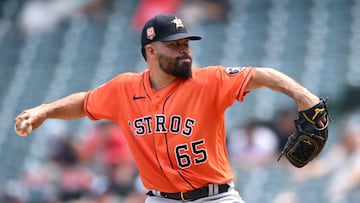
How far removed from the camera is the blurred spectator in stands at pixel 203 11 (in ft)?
34.3

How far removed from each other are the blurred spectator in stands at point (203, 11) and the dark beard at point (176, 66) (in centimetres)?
600

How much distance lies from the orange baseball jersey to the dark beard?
48 mm

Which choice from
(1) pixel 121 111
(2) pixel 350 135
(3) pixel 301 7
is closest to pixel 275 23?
(3) pixel 301 7

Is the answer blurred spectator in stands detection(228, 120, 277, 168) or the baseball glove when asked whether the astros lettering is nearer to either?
the baseball glove

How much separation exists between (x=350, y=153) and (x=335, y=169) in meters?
0.20

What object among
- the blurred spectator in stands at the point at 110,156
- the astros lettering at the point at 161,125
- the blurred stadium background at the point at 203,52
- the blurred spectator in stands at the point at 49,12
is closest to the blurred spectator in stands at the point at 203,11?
the blurred stadium background at the point at 203,52

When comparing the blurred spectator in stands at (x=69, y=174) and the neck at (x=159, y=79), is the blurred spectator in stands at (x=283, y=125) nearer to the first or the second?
the blurred spectator in stands at (x=69, y=174)

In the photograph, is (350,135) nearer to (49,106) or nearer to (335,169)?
(335,169)

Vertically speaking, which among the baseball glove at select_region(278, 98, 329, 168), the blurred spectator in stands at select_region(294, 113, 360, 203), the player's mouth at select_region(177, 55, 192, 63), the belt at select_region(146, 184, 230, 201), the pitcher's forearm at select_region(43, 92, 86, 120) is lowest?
the blurred spectator in stands at select_region(294, 113, 360, 203)

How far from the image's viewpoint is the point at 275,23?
10039 millimetres

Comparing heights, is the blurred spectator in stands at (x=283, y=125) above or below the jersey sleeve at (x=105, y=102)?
below

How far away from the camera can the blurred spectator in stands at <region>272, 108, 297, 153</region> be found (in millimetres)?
7949

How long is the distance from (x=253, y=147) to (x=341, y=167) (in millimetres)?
901

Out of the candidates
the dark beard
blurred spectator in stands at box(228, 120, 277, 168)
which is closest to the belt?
the dark beard
